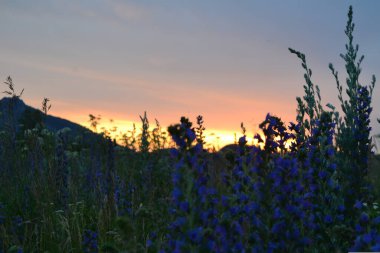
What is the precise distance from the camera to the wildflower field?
9.29ft

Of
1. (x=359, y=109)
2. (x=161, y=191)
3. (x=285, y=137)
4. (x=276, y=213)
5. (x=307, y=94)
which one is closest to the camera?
(x=276, y=213)

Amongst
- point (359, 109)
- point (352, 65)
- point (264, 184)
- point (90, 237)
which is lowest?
point (90, 237)

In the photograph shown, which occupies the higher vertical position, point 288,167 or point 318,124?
point 318,124

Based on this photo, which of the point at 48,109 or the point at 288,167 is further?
the point at 48,109

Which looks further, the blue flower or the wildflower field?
the blue flower

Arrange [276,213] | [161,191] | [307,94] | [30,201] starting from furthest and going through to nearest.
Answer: [161,191], [30,201], [307,94], [276,213]

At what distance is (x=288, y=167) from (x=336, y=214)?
1.44m

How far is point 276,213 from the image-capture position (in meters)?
3.07

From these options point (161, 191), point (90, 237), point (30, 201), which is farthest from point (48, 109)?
point (161, 191)

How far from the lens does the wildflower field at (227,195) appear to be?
2832mm

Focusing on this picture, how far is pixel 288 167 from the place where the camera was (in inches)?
126

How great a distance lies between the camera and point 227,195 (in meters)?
4.34

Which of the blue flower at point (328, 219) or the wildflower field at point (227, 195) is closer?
the wildflower field at point (227, 195)

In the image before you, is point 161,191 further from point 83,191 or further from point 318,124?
point 318,124
